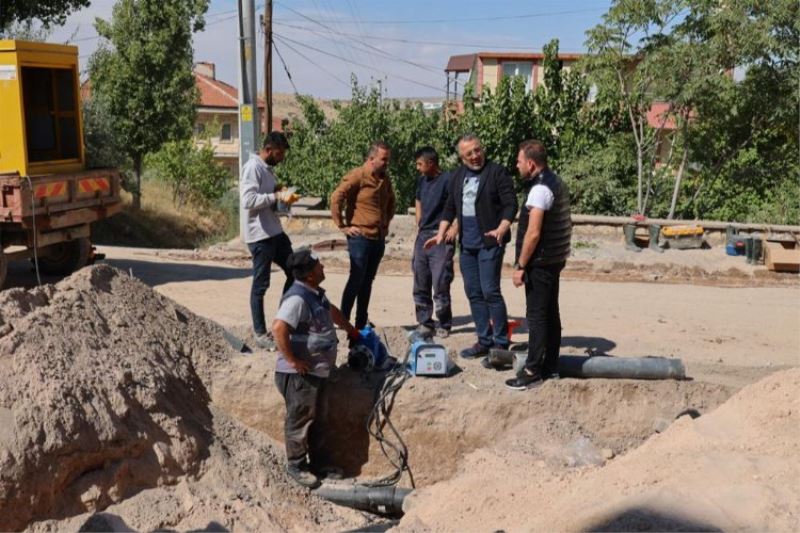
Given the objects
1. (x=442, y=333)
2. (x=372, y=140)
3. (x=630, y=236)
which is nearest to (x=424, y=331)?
(x=442, y=333)

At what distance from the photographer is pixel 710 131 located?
656 inches

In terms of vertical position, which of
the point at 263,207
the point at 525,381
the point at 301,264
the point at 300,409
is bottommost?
the point at 300,409

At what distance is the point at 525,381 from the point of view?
6.71 m

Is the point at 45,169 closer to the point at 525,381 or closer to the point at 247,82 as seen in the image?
the point at 247,82

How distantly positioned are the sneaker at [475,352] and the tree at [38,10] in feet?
49.4

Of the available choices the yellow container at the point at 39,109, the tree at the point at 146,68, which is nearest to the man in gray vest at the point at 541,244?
the yellow container at the point at 39,109

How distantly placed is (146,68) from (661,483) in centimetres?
1918

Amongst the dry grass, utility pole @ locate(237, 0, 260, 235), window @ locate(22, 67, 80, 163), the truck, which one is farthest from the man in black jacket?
the dry grass

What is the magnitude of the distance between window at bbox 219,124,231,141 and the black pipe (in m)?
47.4

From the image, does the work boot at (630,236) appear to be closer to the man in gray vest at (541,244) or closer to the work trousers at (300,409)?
the man in gray vest at (541,244)

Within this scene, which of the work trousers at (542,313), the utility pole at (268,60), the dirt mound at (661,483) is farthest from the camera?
the utility pole at (268,60)

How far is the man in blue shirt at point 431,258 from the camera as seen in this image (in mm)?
8094

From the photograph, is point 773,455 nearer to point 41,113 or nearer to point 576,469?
point 576,469

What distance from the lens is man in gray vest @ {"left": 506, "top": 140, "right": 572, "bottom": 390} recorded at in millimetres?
6270
